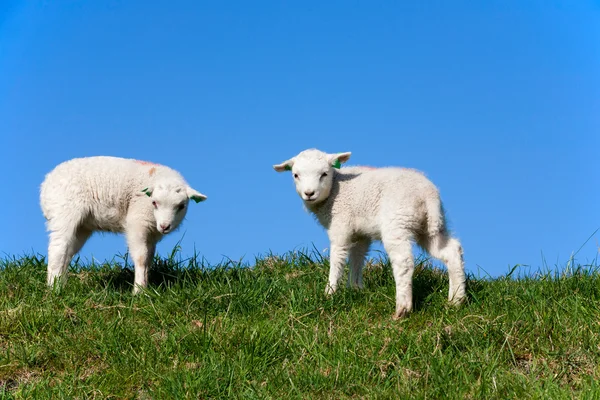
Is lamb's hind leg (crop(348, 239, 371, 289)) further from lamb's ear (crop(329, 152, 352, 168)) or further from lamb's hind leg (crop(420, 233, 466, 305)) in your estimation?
lamb's ear (crop(329, 152, 352, 168))

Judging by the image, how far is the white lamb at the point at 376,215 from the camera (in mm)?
8039

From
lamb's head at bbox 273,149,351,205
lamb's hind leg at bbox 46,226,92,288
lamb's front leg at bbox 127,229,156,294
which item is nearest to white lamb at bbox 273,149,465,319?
lamb's head at bbox 273,149,351,205

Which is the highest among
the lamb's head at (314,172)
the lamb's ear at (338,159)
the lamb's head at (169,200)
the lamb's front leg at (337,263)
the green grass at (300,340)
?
the lamb's ear at (338,159)

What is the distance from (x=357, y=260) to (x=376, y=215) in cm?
83

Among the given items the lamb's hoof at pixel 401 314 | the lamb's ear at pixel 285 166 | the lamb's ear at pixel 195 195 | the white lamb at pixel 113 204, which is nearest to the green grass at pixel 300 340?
the lamb's hoof at pixel 401 314

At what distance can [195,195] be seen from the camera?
9234 millimetres

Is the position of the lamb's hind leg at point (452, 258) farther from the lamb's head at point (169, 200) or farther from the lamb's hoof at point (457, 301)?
the lamb's head at point (169, 200)

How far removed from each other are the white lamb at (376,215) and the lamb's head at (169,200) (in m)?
1.12

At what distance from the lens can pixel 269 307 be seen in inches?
322

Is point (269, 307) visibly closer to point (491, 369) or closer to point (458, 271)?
point (458, 271)

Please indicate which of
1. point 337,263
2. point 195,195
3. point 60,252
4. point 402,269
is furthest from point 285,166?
point 60,252

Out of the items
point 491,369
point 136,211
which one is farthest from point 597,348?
point 136,211

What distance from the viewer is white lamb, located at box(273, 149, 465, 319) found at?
804 cm

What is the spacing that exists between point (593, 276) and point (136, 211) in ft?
17.4
